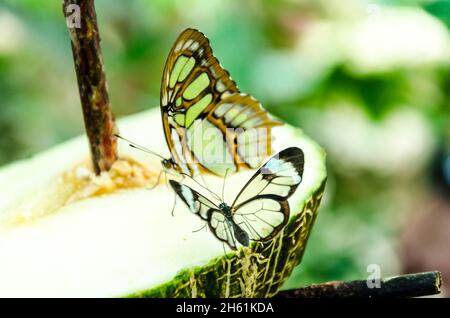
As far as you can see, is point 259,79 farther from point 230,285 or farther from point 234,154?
point 230,285

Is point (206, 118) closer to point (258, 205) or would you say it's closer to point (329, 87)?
point (258, 205)

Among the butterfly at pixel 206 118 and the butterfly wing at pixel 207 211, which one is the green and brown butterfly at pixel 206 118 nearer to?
the butterfly at pixel 206 118

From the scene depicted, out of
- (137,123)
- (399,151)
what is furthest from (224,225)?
(399,151)

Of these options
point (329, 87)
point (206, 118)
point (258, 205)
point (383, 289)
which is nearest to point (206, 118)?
point (206, 118)

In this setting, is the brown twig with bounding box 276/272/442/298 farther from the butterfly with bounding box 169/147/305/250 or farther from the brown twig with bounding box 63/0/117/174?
the brown twig with bounding box 63/0/117/174

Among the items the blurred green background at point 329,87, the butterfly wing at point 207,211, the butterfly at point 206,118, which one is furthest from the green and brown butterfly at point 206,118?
the blurred green background at point 329,87
